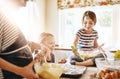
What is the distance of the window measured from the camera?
3.52 m

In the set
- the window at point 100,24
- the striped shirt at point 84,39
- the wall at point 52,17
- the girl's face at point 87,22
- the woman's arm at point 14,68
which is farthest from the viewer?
the wall at point 52,17

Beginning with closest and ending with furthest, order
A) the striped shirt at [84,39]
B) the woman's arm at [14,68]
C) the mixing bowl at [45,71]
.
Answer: the woman's arm at [14,68] → the mixing bowl at [45,71] → the striped shirt at [84,39]

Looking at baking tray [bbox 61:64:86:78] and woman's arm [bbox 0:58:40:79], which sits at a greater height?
woman's arm [bbox 0:58:40:79]

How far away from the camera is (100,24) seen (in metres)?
3.66

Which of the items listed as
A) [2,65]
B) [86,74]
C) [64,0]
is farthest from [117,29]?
[2,65]

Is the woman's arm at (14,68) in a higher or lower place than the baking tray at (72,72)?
higher

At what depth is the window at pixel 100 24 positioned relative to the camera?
3.52m

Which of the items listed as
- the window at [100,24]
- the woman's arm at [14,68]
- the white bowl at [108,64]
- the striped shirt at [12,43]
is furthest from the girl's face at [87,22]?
the woman's arm at [14,68]

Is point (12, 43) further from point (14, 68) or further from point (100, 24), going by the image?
point (100, 24)

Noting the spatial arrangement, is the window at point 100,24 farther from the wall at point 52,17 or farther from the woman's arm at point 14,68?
the woman's arm at point 14,68

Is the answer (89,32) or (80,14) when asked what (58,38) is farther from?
(89,32)

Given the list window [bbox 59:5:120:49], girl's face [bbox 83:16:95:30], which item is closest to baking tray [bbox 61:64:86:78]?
girl's face [bbox 83:16:95:30]

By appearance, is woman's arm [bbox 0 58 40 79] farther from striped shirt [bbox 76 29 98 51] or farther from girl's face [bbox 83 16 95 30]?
striped shirt [bbox 76 29 98 51]

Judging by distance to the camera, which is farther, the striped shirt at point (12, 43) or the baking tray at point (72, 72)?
the baking tray at point (72, 72)
